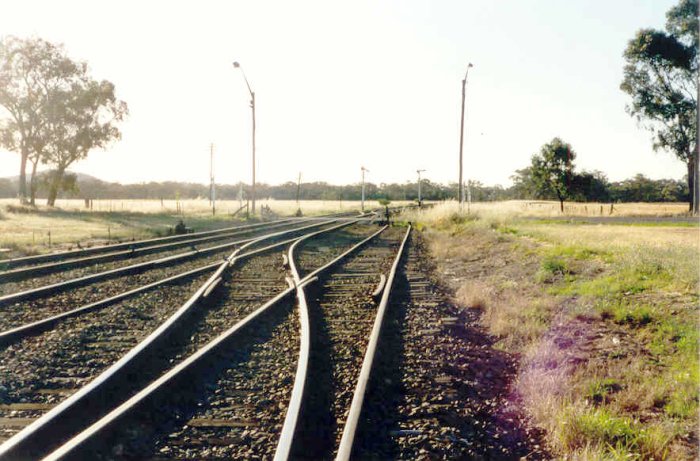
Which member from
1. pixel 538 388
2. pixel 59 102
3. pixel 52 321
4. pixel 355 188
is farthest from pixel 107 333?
pixel 355 188

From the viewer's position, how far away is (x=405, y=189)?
15538 centimetres

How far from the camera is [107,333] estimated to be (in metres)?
6.53

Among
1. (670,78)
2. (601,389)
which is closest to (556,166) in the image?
(670,78)

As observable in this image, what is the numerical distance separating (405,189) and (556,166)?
9614 cm

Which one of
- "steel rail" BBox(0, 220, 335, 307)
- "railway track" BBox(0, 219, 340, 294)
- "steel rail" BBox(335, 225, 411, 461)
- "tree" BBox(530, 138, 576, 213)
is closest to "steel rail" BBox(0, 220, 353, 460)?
"steel rail" BBox(335, 225, 411, 461)

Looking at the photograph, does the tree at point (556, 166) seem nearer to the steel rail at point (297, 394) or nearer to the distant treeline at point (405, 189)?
the distant treeline at point (405, 189)

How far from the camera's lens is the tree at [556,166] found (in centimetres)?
5884

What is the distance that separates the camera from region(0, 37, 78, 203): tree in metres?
43.2

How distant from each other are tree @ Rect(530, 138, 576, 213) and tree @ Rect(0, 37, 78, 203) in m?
45.0

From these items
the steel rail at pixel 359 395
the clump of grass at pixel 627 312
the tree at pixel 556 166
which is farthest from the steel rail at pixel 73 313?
the tree at pixel 556 166

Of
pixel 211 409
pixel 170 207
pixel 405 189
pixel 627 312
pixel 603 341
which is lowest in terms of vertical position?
pixel 211 409

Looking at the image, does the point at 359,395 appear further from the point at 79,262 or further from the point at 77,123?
the point at 77,123

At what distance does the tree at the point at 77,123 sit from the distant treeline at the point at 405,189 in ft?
8.00

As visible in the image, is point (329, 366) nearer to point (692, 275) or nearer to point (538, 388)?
point (538, 388)
